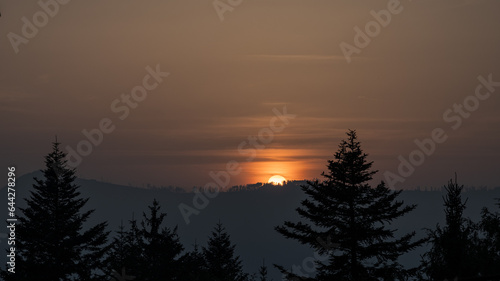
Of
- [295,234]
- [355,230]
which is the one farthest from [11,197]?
[355,230]

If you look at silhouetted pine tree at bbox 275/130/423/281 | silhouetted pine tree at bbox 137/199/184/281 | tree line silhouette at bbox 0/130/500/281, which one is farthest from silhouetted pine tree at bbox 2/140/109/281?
silhouetted pine tree at bbox 275/130/423/281

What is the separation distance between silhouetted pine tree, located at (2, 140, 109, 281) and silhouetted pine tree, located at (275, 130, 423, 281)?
15488 millimetres

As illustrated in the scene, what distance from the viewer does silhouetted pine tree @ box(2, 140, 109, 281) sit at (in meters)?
42.8

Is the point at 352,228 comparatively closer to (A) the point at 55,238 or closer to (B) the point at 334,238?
(B) the point at 334,238

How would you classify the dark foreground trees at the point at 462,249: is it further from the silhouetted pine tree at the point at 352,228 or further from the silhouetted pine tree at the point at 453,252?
the silhouetted pine tree at the point at 352,228

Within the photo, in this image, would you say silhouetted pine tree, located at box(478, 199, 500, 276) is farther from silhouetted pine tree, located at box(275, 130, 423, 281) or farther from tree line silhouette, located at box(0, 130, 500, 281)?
silhouetted pine tree, located at box(275, 130, 423, 281)

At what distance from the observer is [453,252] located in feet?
101

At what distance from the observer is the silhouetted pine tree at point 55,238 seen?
42.8 meters

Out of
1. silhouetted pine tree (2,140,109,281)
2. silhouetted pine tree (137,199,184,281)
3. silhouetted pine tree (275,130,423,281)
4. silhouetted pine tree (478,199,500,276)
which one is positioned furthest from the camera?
silhouetted pine tree (137,199,184,281)

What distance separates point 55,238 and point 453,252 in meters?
26.9

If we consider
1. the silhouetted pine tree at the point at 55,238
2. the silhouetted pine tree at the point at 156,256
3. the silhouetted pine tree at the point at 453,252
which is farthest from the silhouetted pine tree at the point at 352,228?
the silhouetted pine tree at the point at 55,238

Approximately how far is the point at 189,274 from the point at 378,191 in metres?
18.5

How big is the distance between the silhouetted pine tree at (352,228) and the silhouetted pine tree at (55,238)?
15.5 metres

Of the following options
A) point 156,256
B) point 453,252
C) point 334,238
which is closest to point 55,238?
point 156,256
